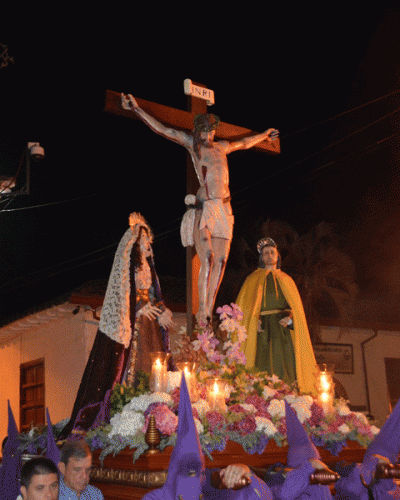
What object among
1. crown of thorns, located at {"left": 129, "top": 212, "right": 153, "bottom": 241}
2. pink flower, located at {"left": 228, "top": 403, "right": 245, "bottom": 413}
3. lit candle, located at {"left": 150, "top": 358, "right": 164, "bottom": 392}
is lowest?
pink flower, located at {"left": 228, "top": 403, "right": 245, "bottom": 413}

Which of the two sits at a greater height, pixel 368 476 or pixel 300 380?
pixel 300 380

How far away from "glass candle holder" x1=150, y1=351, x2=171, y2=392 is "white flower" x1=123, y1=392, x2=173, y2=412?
119mm

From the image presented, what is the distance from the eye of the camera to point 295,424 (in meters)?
3.82

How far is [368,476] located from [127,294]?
2.72 metres

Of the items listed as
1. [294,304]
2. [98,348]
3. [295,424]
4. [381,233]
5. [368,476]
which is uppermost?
[381,233]

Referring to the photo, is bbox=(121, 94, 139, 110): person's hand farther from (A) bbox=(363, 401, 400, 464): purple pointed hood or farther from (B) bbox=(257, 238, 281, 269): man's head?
(A) bbox=(363, 401, 400, 464): purple pointed hood

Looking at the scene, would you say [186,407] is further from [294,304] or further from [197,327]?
[294,304]

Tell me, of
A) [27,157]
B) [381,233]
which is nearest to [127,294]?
[27,157]

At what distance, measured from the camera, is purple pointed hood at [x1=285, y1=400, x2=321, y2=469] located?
3.62m

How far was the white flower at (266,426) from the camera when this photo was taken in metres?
4.46

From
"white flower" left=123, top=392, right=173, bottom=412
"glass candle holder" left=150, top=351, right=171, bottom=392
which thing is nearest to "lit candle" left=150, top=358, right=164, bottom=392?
"glass candle holder" left=150, top=351, right=171, bottom=392

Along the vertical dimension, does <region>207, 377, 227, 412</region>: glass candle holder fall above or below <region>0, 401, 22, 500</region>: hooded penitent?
above

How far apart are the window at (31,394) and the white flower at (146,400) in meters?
8.12

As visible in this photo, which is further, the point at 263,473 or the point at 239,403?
the point at 239,403
